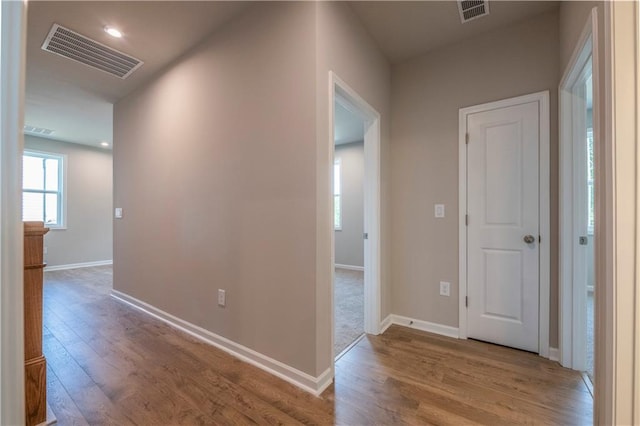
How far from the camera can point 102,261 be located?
Result: 20.0ft

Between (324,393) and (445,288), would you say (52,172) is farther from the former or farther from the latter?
(445,288)

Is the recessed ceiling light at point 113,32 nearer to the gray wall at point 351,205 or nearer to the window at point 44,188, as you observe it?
the gray wall at point 351,205

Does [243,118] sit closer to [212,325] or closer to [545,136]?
[212,325]

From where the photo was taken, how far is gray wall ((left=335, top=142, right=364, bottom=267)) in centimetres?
554

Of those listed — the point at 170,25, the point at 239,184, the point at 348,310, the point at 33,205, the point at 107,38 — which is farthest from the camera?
the point at 33,205

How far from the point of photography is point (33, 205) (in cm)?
520

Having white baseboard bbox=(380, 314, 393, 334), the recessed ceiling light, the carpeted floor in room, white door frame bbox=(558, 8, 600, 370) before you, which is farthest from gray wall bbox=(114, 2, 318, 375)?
white door frame bbox=(558, 8, 600, 370)

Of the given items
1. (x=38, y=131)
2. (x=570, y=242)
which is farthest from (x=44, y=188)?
(x=570, y=242)

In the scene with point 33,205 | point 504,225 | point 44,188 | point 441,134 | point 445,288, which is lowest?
point 445,288

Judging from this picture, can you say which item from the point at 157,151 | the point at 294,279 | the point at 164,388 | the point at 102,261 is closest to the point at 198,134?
the point at 157,151

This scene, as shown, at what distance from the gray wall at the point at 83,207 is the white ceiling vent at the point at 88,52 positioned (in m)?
3.96

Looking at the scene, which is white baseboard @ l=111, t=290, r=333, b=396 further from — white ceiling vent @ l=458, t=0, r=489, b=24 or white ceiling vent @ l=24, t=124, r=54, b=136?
white ceiling vent @ l=24, t=124, r=54, b=136

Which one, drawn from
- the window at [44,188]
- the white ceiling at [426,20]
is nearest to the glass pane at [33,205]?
the window at [44,188]

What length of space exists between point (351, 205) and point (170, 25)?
4163mm
